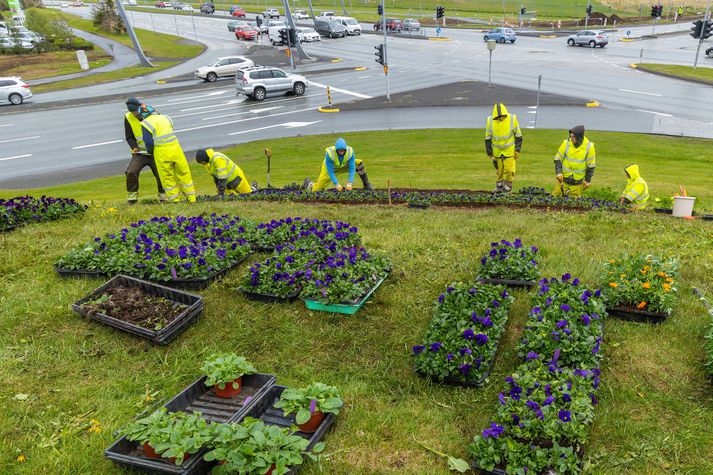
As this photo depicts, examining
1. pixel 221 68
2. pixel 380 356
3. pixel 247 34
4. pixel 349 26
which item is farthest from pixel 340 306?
pixel 349 26

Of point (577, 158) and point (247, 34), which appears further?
point (247, 34)

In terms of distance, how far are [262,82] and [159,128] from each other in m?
21.0

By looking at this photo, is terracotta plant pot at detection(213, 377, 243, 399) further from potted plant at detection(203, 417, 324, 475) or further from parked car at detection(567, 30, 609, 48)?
parked car at detection(567, 30, 609, 48)

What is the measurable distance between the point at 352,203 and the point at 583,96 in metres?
21.1

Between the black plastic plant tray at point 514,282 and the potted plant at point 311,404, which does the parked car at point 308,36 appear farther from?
the potted plant at point 311,404

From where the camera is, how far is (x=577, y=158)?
977cm

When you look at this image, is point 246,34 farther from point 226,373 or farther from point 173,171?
point 226,373

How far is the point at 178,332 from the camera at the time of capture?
15.7ft

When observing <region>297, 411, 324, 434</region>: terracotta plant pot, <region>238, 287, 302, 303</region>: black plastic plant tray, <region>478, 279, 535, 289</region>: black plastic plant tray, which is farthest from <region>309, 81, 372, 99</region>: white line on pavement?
<region>297, 411, 324, 434</region>: terracotta plant pot

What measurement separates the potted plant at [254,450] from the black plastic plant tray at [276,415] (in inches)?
11.1

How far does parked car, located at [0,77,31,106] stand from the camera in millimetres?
31016

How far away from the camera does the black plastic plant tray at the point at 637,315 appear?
184 inches

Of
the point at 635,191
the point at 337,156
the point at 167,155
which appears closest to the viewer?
the point at 635,191

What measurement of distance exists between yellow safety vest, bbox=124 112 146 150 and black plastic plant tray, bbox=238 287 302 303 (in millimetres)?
5943
